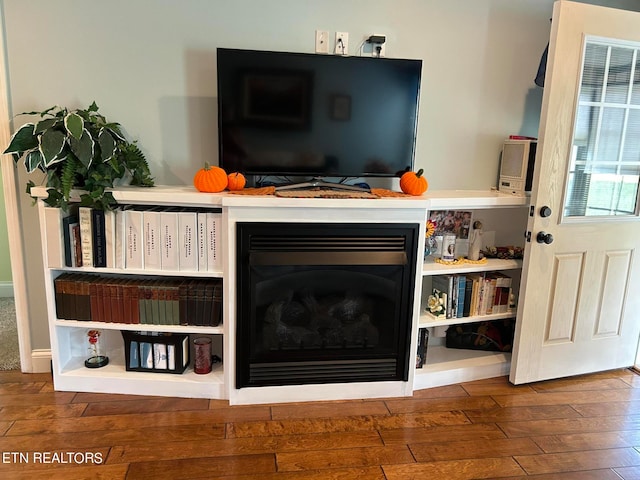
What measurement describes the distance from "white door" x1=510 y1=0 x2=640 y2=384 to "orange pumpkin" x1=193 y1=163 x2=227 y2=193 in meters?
1.62

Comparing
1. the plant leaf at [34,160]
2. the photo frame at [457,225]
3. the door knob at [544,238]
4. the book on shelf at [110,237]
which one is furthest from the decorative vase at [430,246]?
the plant leaf at [34,160]

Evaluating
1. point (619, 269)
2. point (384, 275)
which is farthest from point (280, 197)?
point (619, 269)

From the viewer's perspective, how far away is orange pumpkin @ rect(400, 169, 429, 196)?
2.54 meters

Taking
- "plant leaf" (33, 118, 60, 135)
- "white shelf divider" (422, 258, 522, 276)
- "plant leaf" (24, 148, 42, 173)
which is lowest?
"white shelf divider" (422, 258, 522, 276)

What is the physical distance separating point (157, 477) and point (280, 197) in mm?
1293

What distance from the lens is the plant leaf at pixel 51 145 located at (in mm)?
2135

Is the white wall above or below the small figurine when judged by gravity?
above

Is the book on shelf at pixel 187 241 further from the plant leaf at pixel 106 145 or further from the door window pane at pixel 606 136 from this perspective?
the door window pane at pixel 606 136

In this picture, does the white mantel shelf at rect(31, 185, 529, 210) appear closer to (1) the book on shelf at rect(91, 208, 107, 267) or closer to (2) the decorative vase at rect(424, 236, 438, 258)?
(1) the book on shelf at rect(91, 208, 107, 267)

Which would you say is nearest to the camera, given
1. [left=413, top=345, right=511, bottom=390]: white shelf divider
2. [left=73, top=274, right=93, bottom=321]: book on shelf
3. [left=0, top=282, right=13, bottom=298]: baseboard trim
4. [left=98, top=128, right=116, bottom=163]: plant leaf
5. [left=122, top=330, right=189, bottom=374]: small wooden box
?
[left=98, top=128, right=116, bottom=163]: plant leaf

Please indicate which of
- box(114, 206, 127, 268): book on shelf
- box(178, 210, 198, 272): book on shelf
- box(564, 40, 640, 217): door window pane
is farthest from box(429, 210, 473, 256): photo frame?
box(114, 206, 127, 268): book on shelf

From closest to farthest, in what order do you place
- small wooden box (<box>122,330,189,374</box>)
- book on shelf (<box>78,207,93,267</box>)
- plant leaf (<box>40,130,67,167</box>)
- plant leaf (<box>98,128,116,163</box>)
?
plant leaf (<box>40,130,67,167</box>), plant leaf (<box>98,128,116,163</box>), book on shelf (<box>78,207,93,267</box>), small wooden box (<box>122,330,189,374</box>)

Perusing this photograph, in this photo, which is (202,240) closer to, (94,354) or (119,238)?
(119,238)

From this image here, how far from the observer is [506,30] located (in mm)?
2812
